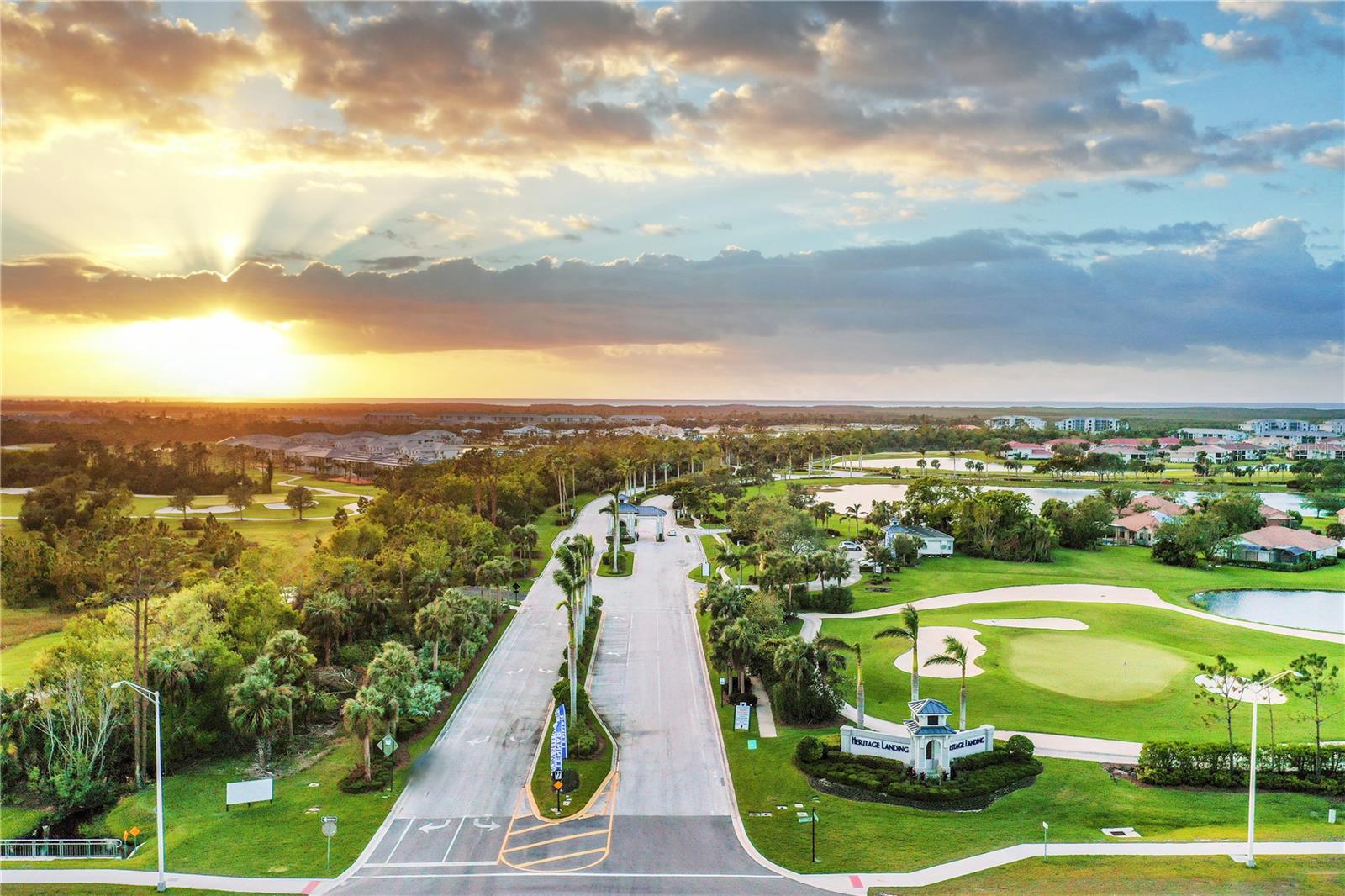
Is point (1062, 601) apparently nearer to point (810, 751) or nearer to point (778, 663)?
point (778, 663)

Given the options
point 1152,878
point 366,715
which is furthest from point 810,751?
point 366,715

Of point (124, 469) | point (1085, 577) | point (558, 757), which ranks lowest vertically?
point (1085, 577)

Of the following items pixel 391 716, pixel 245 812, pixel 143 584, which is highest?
pixel 143 584

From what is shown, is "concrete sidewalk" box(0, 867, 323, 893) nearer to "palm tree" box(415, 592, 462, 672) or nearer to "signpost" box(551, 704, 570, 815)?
"signpost" box(551, 704, 570, 815)

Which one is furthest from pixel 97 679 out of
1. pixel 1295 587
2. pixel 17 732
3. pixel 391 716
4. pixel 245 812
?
pixel 1295 587

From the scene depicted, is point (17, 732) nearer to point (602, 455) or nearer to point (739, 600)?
point (739, 600)

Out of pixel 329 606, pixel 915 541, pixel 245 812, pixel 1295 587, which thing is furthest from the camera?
pixel 915 541

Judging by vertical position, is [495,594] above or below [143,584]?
below
